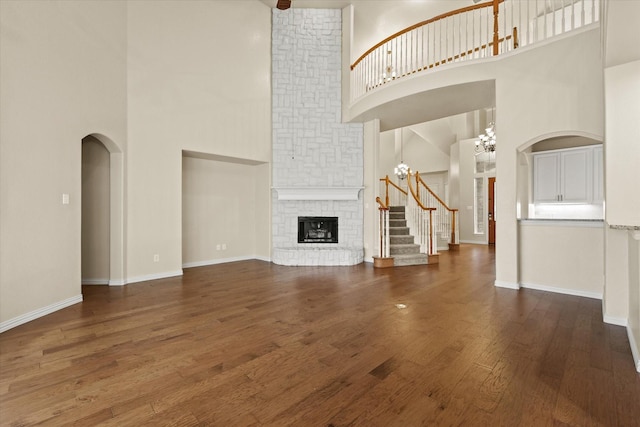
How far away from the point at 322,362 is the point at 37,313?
3240 millimetres

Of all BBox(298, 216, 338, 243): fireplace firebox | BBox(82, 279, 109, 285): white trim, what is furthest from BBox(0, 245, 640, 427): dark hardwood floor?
BBox(298, 216, 338, 243): fireplace firebox

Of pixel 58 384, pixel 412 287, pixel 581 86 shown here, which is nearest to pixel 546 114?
pixel 581 86

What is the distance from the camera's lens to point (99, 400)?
180 centimetres

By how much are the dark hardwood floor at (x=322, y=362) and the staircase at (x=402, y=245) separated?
2.29 metres

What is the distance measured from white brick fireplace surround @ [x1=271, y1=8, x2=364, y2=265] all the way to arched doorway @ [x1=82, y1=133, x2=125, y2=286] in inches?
117

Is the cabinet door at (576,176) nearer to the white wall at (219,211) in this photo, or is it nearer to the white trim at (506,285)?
the white trim at (506,285)

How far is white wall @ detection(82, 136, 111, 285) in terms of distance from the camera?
185 inches

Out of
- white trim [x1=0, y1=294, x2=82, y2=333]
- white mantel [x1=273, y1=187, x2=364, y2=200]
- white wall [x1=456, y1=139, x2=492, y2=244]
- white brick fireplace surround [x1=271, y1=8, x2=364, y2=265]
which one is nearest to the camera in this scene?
white trim [x1=0, y1=294, x2=82, y2=333]

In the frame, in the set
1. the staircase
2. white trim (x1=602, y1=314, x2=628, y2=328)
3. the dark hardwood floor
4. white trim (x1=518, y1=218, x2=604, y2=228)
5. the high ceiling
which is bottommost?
the dark hardwood floor

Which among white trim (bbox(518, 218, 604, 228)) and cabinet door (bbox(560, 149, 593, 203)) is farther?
cabinet door (bbox(560, 149, 593, 203))

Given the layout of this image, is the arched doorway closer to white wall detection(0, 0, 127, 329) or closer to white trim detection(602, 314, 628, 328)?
white wall detection(0, 0, 127, 329)

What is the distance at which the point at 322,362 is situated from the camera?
7.38 feet

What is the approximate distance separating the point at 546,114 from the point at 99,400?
535 centimetres

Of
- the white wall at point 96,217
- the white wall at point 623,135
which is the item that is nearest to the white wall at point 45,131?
the white wall at point 96,217
